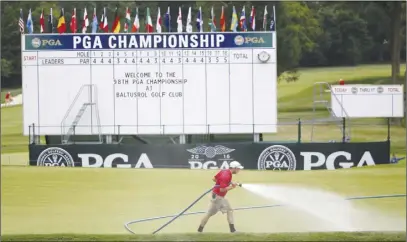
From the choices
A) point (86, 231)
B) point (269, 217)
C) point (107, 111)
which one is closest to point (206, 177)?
point (107, 111)

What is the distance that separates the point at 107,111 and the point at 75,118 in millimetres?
1245

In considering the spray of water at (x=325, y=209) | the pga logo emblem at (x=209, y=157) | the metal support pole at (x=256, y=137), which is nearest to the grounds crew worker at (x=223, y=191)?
the spray of water at (x=325, y=209)

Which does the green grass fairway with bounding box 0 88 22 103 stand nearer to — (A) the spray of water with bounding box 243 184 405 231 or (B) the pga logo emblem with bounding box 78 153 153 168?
(B) the pga logo emblem with bounding box 78 153 153 168

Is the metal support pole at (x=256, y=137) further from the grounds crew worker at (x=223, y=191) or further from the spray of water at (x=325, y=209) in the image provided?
the grounds crew worker at (x=223, y=191)

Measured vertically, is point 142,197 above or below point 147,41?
below

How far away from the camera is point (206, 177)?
31438mm

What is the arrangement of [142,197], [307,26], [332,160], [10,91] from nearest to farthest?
1. [142,197]
2. [332,160]
3. [10,91]
4. [307,26]

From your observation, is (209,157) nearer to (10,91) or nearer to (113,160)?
(113,160)

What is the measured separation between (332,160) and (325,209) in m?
9.71

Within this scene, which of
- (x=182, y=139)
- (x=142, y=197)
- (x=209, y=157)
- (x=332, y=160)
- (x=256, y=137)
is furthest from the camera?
(x=182, y=139)

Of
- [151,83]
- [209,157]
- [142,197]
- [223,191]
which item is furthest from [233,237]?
[151,83]

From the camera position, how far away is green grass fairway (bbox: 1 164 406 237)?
21188 mm

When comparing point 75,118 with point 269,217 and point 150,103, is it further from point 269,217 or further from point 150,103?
point 269,217

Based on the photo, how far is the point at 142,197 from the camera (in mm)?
26750
